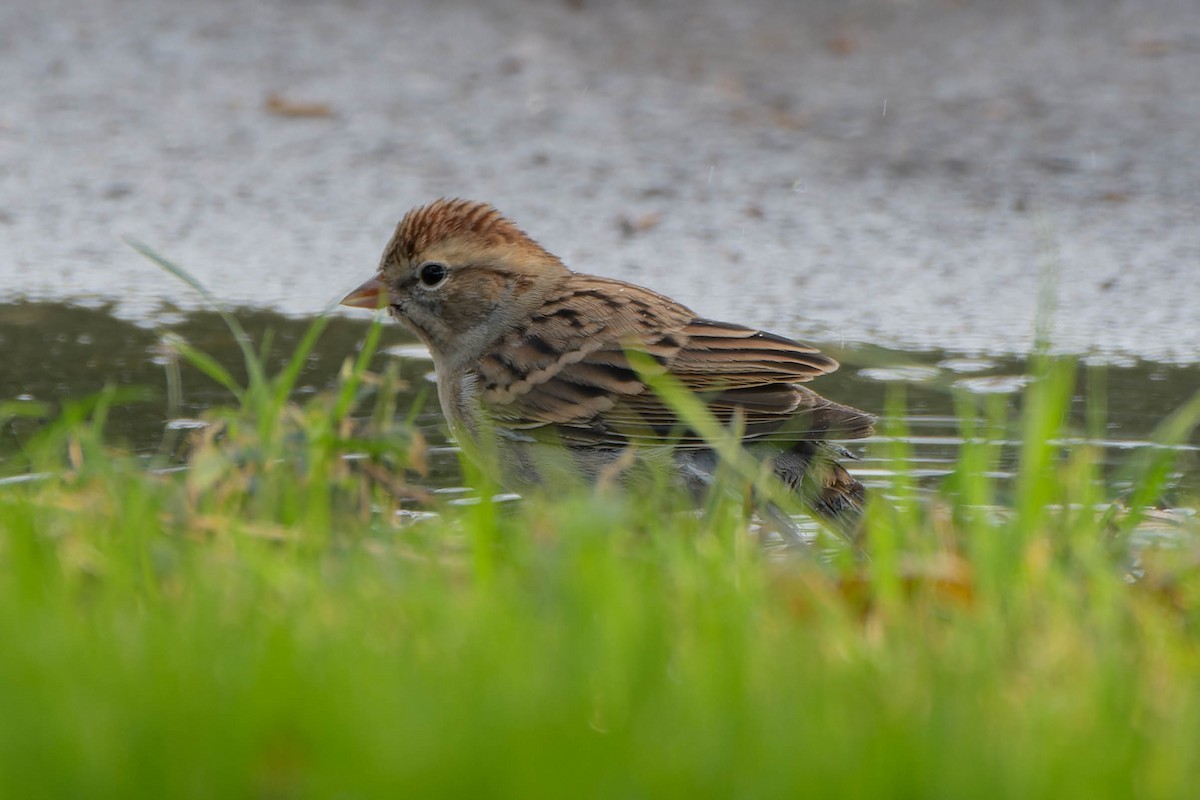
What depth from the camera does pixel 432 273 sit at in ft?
18.6

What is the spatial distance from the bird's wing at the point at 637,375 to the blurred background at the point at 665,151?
1413 millimetres

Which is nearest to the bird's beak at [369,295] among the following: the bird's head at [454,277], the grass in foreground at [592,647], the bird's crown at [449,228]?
the bird's head at [454,277]

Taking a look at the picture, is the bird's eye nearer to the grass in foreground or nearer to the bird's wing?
the bird's wing

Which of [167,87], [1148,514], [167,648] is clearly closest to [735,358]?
[1148,514]

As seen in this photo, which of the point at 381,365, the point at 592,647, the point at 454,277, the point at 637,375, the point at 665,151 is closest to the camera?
the point at 592,647

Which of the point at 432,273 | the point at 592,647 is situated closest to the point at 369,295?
the point at 432,273

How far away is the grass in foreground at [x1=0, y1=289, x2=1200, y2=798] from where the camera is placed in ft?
7.84

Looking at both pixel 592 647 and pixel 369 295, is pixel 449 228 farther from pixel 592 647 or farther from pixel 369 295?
pixel 592 647

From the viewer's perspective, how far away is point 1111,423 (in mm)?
5840

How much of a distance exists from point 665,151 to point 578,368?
314cm

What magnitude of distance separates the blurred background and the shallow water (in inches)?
6.3

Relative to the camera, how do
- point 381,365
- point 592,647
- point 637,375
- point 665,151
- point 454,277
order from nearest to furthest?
point 592,647 < point 637,375 < point 454,277 < point 381,365 < point 665,151

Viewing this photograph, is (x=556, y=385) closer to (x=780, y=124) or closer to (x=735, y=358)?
(x=735, y=358)

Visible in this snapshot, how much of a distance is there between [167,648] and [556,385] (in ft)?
8.29
